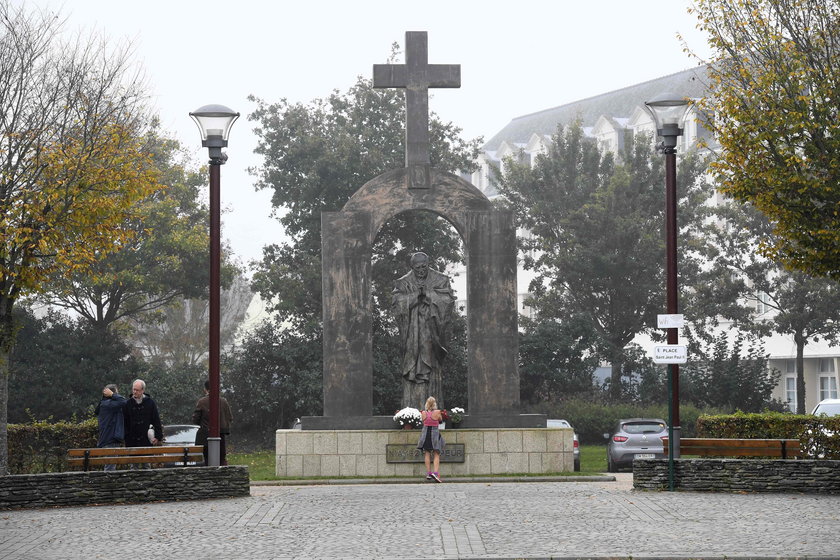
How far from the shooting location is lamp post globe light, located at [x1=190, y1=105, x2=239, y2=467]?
1808cm

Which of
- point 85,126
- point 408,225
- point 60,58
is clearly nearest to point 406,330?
point 85,126

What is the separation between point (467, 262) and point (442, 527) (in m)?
9.78

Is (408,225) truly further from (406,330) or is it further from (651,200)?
(406,330)

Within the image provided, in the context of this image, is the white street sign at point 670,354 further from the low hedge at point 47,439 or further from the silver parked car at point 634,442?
the silver parked car at point 634,442

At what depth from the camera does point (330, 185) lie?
41375 mm

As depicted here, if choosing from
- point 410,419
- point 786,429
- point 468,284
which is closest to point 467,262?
point 468,284

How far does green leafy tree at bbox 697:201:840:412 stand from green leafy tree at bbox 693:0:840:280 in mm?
21928

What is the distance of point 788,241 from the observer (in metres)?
20.1

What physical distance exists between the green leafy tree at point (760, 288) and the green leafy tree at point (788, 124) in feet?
71.9

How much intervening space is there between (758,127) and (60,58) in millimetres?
12955

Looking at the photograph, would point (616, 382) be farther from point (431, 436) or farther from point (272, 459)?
point (431, 436)

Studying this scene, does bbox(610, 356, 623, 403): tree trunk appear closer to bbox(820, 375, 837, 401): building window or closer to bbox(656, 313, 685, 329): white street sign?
bbox(820, 375, 837, 401): building window

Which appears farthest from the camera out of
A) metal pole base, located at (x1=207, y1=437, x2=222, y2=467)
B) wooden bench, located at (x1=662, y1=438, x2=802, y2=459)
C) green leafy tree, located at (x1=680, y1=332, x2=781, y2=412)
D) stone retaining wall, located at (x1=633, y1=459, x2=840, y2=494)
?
green leafy tree, located at (x1=680, y1=332, x2=781, y2=412)

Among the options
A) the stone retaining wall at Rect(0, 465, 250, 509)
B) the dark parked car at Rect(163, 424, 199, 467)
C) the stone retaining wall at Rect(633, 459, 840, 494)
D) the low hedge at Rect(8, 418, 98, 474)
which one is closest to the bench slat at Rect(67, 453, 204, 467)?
the stone retaining wall at Rect(0, 465, 250, 509)
